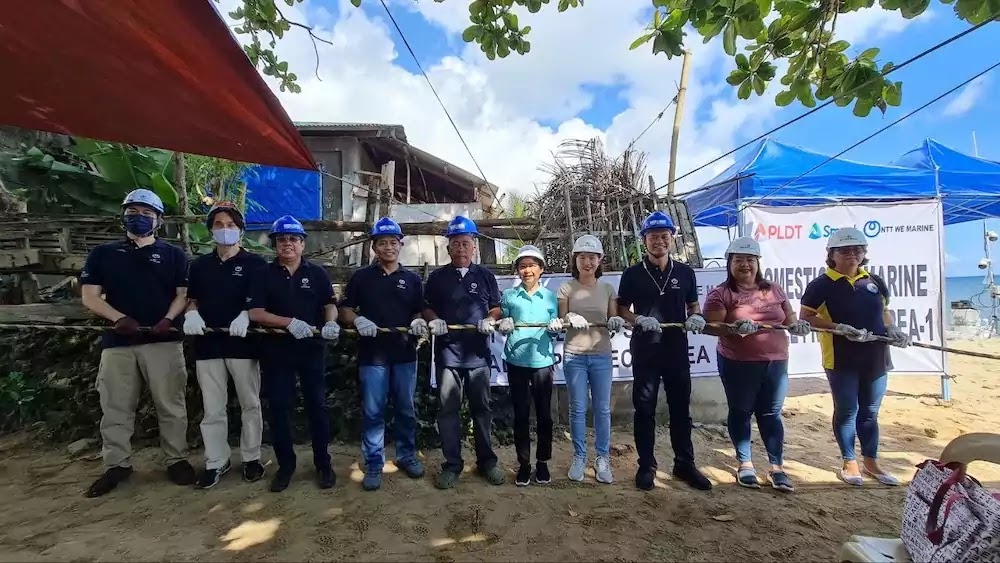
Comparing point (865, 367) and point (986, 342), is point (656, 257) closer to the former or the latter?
point (865, 367)

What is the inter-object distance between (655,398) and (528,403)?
905mm

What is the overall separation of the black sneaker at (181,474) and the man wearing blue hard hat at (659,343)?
3165 mm

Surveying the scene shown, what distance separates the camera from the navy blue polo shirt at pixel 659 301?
12.1 ft

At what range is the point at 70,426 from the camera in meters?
4.66

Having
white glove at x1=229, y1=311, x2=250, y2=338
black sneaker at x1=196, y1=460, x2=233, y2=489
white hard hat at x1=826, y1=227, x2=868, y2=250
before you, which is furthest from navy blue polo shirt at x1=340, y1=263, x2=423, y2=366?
white hard hat at x1=826, y1=227, x2=868, y2=250

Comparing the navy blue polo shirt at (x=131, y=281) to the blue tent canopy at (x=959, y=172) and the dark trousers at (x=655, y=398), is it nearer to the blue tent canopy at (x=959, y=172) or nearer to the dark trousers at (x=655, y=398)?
the dark trousers at (x=655, y=398)

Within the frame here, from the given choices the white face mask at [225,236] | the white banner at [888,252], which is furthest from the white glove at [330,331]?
Result: the white banner at [888,252]

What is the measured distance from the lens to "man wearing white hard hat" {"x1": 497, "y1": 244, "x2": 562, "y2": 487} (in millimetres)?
3752

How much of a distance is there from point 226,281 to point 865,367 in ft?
14.9

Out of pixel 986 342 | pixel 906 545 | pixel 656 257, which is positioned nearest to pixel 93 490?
pixel 656 257

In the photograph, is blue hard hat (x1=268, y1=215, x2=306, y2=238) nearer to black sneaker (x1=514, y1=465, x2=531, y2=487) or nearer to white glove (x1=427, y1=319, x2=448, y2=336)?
white glove (x1=427, y1=319, x2=448, y2=336)

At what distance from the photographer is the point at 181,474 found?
3.72 meters

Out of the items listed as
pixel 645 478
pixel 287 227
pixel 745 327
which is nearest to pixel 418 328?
pixel 287 227

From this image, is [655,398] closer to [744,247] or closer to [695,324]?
[695,324]
